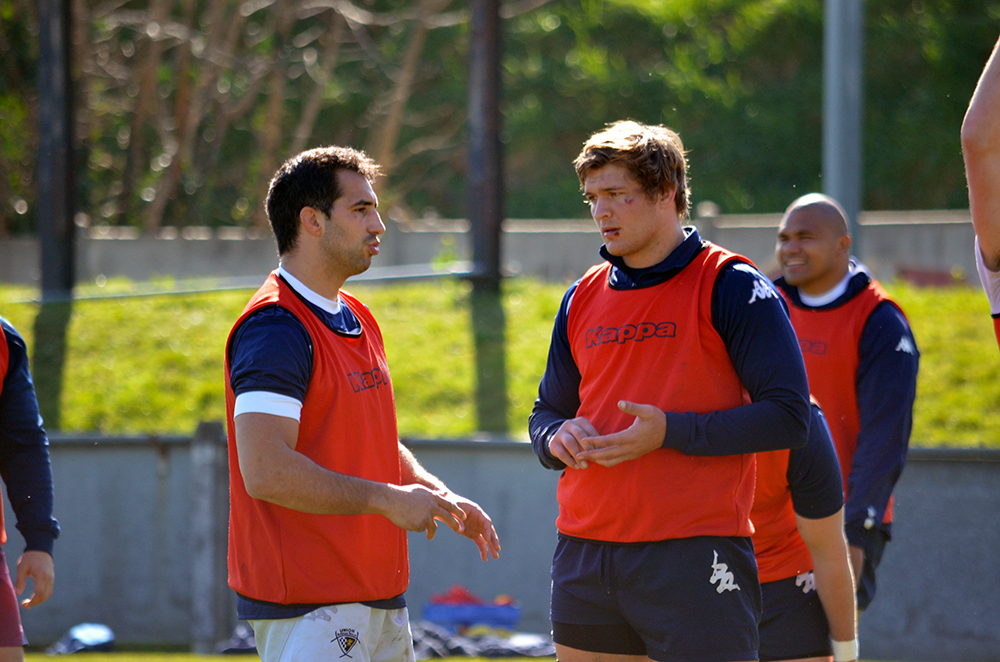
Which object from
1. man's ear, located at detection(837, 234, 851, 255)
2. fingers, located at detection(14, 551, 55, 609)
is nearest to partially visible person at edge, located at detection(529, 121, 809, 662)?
man's ear, located at detection(837, 234, 851, 255)

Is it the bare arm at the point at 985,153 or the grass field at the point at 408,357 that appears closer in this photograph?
the bare arm at the point at 985,153

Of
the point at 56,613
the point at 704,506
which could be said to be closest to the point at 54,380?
the point at 56,613

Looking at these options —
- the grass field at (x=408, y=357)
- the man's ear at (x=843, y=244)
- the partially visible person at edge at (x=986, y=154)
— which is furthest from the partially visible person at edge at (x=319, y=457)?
the grass field at (x=408, y=357)

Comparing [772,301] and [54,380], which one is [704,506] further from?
[54,380]

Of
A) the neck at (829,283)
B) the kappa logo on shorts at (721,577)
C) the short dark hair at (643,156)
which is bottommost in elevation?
the kappa logo on shorts at (721,577)

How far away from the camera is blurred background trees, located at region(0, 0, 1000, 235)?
2150cm

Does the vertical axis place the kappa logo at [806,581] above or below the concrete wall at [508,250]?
below

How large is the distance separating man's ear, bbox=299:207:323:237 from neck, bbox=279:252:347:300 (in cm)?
8

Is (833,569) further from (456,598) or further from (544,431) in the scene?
(456,598)

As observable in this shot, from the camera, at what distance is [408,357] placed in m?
11.0

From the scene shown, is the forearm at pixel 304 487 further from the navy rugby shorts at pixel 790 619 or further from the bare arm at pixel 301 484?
the navy rugby shorts at pixel 790 619

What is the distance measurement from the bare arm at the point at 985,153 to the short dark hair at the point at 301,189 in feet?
5.69

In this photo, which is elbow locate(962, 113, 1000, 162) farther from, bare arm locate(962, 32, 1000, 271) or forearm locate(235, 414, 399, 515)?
forearm locate(235, 414, 399, 515)

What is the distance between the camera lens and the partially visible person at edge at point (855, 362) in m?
4.06
